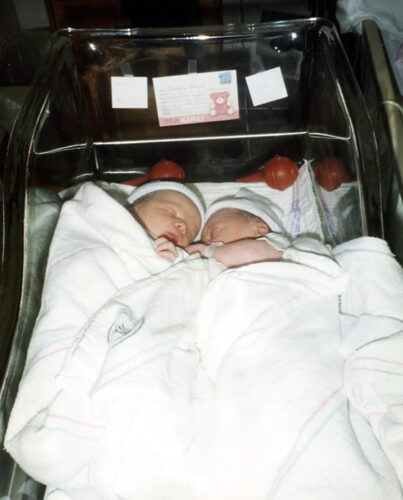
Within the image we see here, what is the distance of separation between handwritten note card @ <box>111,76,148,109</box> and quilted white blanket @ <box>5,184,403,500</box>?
1.80ft

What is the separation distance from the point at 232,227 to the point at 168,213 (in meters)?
0.15

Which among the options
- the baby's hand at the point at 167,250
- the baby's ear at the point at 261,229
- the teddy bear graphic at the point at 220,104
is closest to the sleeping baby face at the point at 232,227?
the baby's ear at the point at 261,229

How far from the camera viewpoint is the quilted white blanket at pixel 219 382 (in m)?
0.70

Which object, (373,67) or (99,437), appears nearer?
(99,437)

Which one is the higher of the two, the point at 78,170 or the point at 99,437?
the point at 78,170

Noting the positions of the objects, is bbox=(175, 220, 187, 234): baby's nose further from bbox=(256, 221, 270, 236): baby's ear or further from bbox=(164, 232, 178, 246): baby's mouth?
bbox=(256, 221, 270, 236): baby's ear

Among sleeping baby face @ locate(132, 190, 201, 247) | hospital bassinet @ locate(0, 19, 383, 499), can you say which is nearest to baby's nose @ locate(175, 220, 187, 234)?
sleeping baby face @ locate(132, 190, 201, 247)

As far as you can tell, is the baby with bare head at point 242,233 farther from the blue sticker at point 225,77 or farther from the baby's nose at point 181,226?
the blue sticker at point 225,77

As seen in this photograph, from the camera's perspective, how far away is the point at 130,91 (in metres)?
1.31

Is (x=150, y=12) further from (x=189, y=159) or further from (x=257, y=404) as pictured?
(x=257, y=404)

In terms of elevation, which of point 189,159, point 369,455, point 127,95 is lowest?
point 369,455

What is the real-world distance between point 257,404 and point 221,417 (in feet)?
0.20

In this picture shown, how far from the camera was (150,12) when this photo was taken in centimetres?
197

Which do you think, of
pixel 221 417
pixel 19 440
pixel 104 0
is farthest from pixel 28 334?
pixel 104 0
